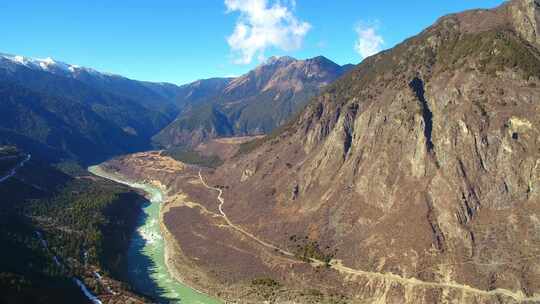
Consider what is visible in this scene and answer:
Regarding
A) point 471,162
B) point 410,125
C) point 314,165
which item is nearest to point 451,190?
point 471,162

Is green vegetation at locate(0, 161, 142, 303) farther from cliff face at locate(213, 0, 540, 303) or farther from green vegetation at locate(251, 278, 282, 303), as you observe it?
cliff face at locate(213, 0, 540, 303)

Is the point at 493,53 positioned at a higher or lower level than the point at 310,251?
higher

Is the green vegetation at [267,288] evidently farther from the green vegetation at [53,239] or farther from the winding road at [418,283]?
the green vegetation at [53,239]

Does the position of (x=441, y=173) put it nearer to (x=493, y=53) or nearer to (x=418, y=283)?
(x=418, y=283)

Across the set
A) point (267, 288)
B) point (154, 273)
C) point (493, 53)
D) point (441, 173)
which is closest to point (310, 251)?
point (267, 288)

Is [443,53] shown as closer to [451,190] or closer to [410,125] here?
[410,125]

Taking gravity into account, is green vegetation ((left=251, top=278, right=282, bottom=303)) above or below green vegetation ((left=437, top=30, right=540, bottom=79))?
below

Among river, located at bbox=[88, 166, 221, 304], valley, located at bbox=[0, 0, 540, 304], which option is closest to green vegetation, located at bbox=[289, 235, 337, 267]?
valley, located at bbox=[0, 0, 540, 304]

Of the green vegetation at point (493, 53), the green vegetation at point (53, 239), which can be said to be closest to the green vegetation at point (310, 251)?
the green vegetation at point (53, 239)
